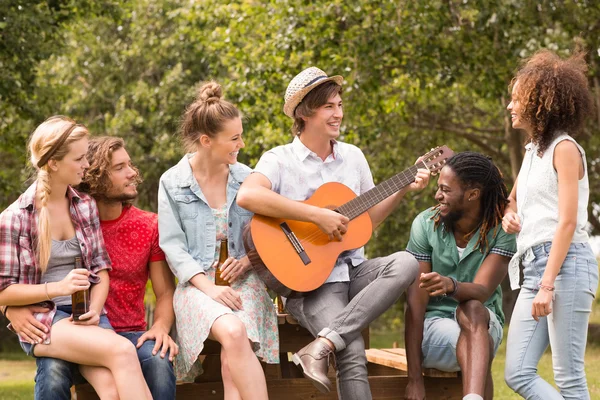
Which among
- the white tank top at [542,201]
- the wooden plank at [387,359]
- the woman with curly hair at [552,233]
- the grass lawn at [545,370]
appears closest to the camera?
the woman with curly hair at [552,233]

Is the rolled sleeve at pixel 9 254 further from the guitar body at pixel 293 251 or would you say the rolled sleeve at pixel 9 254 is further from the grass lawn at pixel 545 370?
the grass lawn at pixel 545 370

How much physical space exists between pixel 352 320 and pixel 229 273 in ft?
2.37

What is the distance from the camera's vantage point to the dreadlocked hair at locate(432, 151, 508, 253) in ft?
15.8

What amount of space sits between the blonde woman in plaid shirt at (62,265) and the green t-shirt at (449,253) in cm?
168

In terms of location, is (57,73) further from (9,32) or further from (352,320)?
(352,320)

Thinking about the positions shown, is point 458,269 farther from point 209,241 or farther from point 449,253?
point 209,241

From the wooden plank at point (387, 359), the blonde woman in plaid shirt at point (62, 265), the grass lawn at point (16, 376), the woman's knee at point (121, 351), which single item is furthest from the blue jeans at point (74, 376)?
the grass lawn at point (16, 376)

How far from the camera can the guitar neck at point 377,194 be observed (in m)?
4.80

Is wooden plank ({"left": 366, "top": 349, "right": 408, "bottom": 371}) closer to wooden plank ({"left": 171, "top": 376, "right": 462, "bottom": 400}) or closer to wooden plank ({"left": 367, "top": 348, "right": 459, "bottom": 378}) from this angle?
wooden plank ({"left": 367, "top": 348, "right": 459, "bottom": 378})

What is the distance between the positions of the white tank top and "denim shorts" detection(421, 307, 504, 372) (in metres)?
0.60

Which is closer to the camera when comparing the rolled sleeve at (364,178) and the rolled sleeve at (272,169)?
the rolled sleeve at (272,169)

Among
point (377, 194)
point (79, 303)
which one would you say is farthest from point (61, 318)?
point (377, 194)

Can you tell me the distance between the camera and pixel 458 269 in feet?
16.0

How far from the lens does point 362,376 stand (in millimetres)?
4406
